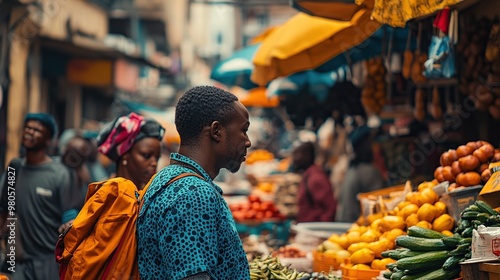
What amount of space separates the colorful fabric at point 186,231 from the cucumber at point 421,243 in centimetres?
181

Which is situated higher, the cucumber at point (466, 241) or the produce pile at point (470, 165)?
the produce pile at point (470, 165)

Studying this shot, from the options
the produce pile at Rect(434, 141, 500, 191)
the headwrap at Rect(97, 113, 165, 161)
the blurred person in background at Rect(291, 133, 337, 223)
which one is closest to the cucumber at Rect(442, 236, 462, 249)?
the produce pile at Rect(434, 141, 500, 191)

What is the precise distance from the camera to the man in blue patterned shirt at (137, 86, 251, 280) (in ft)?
9.78

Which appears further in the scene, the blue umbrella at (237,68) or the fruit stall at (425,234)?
the blue umbrella at (237,68)

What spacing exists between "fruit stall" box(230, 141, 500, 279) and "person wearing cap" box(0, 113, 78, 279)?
1.85 metres

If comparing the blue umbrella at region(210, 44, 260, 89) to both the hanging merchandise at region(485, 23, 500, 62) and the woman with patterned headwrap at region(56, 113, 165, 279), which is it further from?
the woman with patterned headwrap at region(56, 113, 165, 279)

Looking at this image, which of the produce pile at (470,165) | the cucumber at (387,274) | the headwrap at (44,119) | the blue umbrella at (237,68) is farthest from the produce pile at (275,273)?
the blue umbrella at (237,68)

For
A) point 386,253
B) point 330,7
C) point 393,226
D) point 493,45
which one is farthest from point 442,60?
point 386,253

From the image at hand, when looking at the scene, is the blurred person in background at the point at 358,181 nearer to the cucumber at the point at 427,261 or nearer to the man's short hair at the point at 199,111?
the cucumber at the point at 427,261

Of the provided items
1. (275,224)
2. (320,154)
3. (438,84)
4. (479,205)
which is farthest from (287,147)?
(479,205)

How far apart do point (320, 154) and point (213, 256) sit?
15.6m

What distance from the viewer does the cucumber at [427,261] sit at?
14.8 feet

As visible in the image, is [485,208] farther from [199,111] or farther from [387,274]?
[199,111]

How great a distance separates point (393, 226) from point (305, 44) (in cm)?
309
